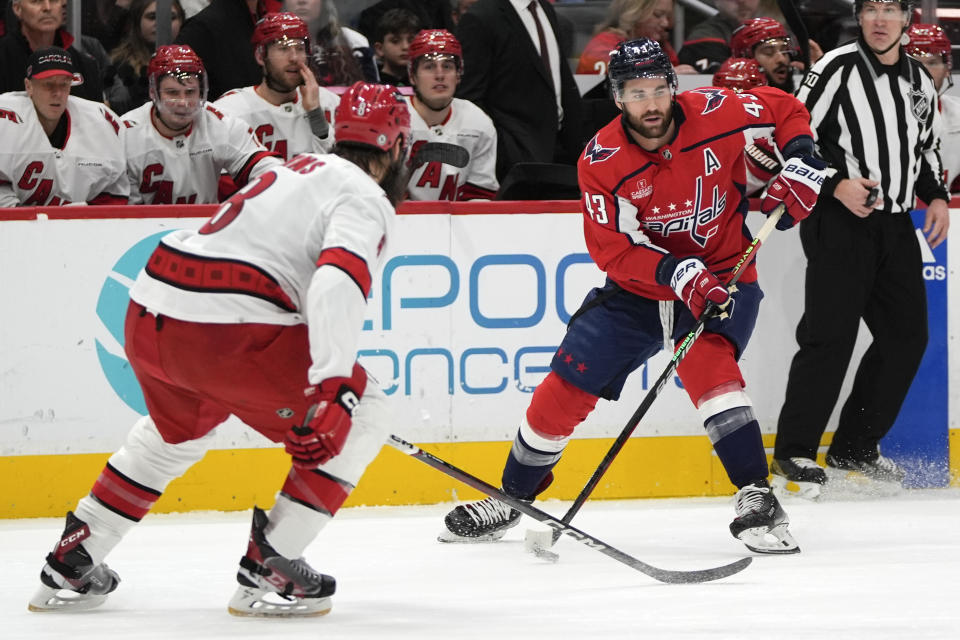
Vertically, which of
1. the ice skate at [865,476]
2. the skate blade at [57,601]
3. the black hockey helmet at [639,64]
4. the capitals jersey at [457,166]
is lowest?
the ice skate at [865,476]

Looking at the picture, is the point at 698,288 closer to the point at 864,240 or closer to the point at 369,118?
the point at 369,118

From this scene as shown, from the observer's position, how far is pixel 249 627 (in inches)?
105

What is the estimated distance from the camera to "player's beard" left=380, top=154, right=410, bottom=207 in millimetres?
2715

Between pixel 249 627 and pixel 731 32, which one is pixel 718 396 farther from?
pixel 731 32

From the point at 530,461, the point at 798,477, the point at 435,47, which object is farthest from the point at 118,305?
the point at 798,477

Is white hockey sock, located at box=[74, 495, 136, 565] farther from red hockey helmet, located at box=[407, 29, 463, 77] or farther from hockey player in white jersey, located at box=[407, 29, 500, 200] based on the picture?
red hockey helmet, located at box=[407, 29, 463, 77]

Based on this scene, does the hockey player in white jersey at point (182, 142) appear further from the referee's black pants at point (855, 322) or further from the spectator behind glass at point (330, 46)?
the referee's black pants at point (855, 322)

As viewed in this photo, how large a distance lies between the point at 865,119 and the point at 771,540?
58.5 inches

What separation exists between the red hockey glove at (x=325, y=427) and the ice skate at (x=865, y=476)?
245 centimetres

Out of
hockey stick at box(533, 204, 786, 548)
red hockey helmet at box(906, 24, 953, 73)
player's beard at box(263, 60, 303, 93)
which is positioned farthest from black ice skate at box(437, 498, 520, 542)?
red hockey helmet at box(906, 24, 953, 73)

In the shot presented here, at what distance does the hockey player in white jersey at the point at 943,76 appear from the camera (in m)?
4.95

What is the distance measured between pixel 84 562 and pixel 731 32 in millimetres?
3664

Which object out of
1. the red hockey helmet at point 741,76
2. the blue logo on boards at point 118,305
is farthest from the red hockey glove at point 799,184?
the blue logo on boards at point 118,305

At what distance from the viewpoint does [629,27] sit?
5379 millimetres
